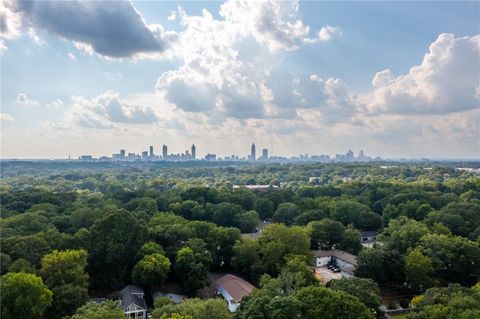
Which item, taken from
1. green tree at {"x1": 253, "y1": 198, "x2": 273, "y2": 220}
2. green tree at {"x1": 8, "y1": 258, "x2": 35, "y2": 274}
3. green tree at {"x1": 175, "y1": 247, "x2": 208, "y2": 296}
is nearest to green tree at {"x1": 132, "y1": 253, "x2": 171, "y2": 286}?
green tree at {"x1": 175, "y1": 247, "x2": 208, "y2": 296}

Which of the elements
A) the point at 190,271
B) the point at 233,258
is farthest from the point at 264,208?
the point at 190,271

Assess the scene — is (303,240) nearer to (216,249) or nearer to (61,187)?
(216,249)

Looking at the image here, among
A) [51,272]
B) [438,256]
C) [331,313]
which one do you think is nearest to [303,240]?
[438,256]

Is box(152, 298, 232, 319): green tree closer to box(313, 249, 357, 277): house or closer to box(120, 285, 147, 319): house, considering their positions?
box(120, 285, 147, 319): house

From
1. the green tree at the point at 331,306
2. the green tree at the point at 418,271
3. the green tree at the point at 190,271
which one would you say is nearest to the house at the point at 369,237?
the green tree at the point at 418,271

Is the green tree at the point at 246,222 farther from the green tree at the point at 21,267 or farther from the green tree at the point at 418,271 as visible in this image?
the green tree at the point at 21,267

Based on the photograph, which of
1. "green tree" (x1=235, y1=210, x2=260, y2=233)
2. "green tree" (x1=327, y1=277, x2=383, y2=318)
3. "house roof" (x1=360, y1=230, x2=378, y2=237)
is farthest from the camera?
"house roof" (x1=360, y1=230, x2=378, y2=237)

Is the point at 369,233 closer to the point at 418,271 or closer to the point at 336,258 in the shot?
the point at 336,258
